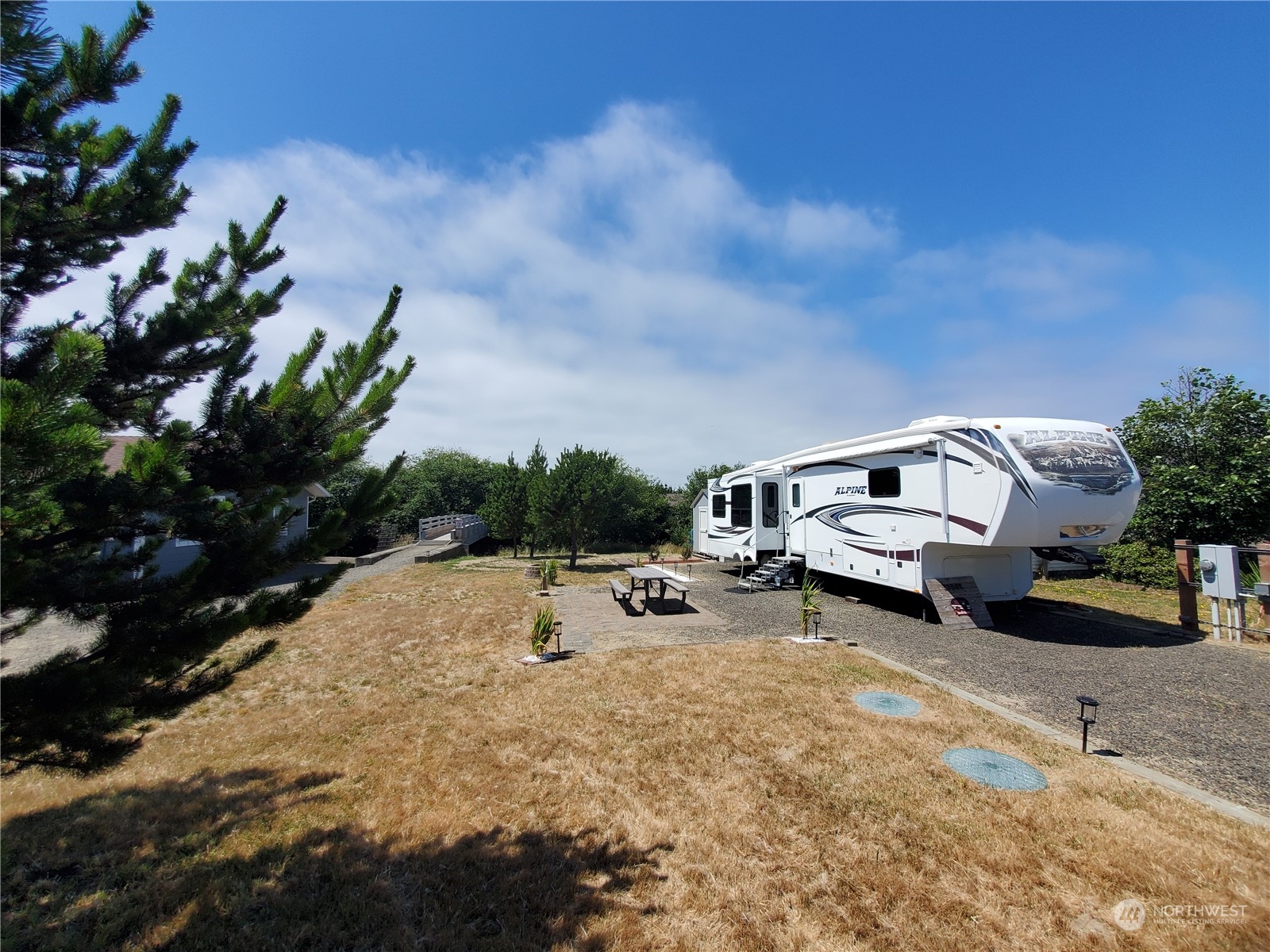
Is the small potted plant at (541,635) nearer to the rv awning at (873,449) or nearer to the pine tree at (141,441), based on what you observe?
the pine tree at (141,441)

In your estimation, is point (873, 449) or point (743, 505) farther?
point (743, 505)

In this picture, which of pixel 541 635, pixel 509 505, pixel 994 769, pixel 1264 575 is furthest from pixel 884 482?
pixel 509 505

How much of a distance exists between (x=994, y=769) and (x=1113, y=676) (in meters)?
3.76

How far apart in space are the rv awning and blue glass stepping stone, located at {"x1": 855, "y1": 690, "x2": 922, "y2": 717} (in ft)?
16.1

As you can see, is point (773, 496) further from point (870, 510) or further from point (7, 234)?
point (7, 234)

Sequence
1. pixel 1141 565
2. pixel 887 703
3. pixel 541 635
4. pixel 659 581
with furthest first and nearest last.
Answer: pixel 1141 565, pixel 659 581, pixel 541 635, pixel 887 703

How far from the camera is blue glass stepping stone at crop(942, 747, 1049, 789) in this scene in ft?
13.9

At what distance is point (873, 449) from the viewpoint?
10672mm

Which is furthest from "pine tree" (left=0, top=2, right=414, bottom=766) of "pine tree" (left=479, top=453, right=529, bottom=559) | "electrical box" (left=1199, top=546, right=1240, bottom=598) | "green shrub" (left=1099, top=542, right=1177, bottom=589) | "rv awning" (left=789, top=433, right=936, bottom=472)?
"pine tree" (left=479, top=453, right=529, bottom=559)

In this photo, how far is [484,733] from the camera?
535 cm

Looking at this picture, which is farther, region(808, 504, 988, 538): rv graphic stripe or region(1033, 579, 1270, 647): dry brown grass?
region(1033, 579, 1270, 647): dry brown grass

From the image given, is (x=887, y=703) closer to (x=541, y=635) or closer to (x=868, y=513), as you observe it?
(x=541, y=635)

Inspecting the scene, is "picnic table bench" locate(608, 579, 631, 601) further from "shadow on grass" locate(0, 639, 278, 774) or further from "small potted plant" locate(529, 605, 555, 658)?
"shadow on grass" locate(0, 639, 278, 774)

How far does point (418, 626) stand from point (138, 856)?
6556mm
